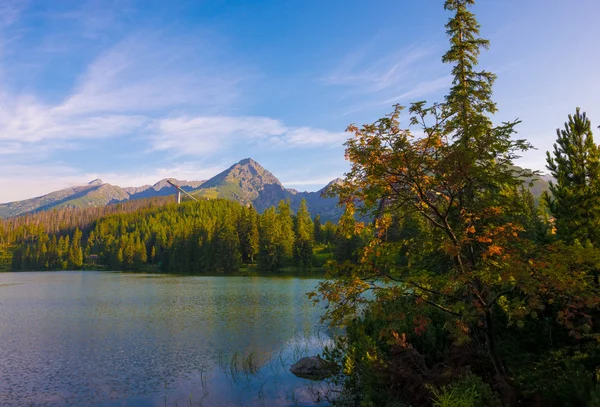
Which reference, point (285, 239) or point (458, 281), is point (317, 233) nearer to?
point (285, 239)

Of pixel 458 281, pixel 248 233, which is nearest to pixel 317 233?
pixel 248 233

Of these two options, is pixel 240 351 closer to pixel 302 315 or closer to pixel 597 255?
pixel 302 315

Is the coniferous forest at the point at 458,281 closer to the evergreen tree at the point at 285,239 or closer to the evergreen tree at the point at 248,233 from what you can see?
the evergreen tree at the point at 285,239

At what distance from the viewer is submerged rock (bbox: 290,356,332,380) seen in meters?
18.5

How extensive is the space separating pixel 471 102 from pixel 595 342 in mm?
16451

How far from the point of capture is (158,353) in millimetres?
24766

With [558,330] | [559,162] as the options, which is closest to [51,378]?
[558,330]

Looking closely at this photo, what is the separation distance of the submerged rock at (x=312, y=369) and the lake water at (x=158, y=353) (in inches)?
21.2

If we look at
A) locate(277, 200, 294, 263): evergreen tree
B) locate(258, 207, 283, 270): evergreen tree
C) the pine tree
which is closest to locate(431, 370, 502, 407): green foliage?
the pine tree

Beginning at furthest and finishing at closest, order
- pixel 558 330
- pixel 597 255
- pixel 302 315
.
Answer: pixel 302 315 < pixel 558 330 < pixel 597 255

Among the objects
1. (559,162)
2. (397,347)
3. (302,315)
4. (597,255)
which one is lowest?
(302,315)

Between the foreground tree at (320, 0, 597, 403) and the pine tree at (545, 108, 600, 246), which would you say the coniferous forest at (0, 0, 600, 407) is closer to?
the foreground tree at (320, 0, 597, 403)

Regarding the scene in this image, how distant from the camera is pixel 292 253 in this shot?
11981 centimetres

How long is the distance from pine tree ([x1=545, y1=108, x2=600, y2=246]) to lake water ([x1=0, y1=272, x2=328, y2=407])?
66.1 ft
